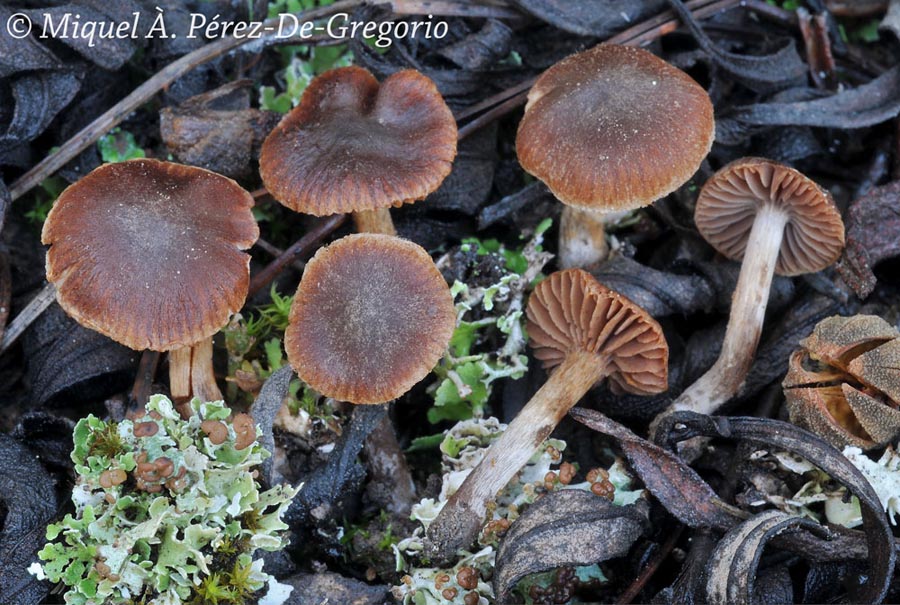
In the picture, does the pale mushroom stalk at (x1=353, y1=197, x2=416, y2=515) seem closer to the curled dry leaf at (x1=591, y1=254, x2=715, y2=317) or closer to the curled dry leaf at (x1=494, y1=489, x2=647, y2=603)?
the curled dry leaf at (x1=494, y1=489, x2=647, y2=603)

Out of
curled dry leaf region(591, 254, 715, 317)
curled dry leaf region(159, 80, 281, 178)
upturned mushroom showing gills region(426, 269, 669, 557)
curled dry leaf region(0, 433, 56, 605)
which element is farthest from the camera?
curled dry leaf region(591, 254, 715, 317)

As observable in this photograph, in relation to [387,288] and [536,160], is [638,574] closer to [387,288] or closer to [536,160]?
[387,288]

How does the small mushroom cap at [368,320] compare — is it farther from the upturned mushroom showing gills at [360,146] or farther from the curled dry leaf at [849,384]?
the curled dry leaf at [849,384]

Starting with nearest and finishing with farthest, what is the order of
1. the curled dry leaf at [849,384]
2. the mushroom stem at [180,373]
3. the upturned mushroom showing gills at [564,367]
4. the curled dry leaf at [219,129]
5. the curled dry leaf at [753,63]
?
the curled dry leaf at [849,384], the upturned mushroom showing gills at [564,367], the mushroom stem at [180,373], the curled dry leaf at [219,129], the curled dry leaf at [753,63]

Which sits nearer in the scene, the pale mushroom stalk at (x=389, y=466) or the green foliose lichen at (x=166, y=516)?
the green foliose lichen at (x=166, y=516)

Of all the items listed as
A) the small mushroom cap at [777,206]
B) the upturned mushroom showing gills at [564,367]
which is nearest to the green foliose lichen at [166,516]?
the upturned mushroom showing gills at [564,367]

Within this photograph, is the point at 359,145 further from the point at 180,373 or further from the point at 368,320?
the point at 180,373

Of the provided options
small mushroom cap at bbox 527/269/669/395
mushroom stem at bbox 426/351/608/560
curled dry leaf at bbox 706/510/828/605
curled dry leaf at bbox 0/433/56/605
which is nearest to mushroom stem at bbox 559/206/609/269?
small mushroom cap at bbox 527/269/669/395
